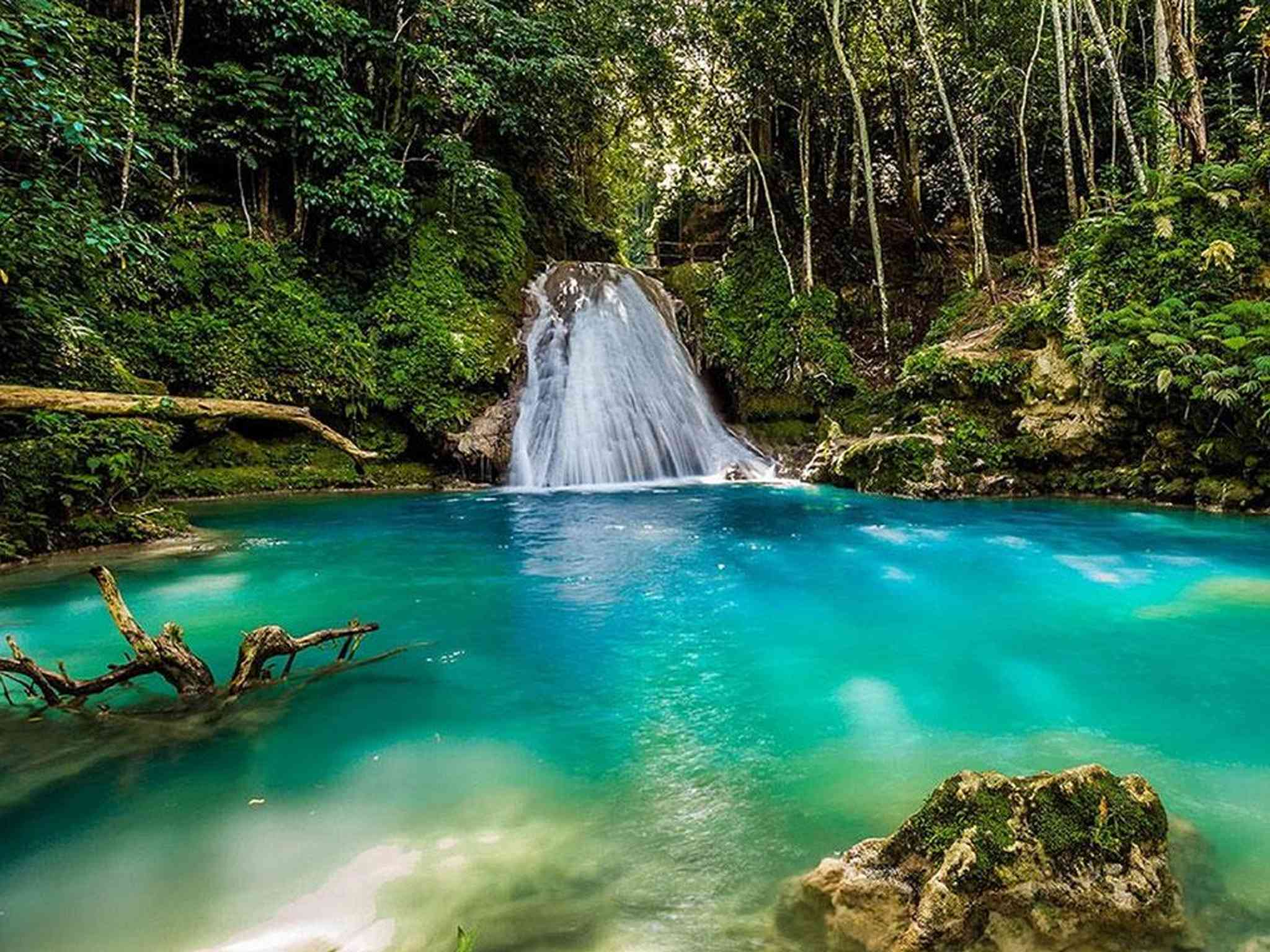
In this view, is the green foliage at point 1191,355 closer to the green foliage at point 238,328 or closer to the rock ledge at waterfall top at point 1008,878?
the rock ledge at waterfall top at point 1008,878

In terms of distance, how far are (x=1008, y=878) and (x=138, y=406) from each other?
19.9 feet

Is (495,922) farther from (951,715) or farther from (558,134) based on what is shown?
(558,134)

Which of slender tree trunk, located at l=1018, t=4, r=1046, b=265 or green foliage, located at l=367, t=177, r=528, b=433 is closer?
green foliage, located at l=367, t=177, r=528, b=433

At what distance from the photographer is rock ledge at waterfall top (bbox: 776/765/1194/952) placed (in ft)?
6.61

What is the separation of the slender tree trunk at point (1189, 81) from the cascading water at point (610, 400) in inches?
352

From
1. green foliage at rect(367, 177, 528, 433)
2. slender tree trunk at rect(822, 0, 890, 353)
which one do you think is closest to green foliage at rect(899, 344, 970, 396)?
slender tree trunk at rect(822, 0, 890, 353)

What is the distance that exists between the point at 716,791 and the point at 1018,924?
4.12ft

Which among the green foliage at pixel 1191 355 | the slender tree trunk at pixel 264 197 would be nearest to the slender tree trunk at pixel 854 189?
the green foliage at pixel 1191 355

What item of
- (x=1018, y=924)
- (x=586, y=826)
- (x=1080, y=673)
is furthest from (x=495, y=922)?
(x=1080, y=673)

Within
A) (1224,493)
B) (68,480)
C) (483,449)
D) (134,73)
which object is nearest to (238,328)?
(134,73)

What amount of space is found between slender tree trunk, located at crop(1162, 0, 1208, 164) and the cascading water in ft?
29.3

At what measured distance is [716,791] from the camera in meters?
3.03

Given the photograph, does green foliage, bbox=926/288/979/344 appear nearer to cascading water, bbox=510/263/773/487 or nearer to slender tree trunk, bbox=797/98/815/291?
slender tree trunk, bbox=797/98/815/291

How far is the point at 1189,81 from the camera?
11.2 metres
